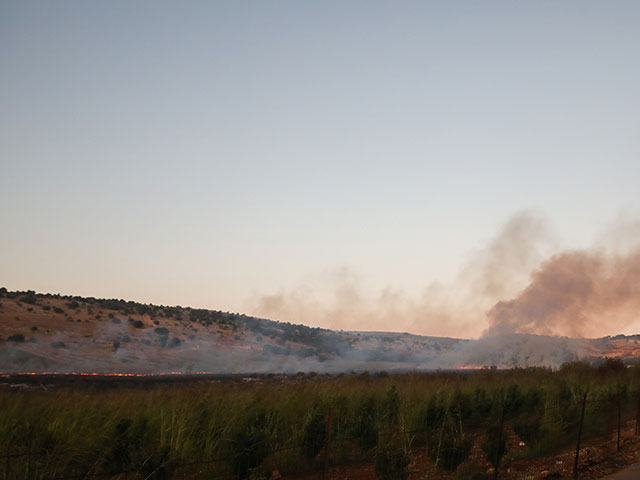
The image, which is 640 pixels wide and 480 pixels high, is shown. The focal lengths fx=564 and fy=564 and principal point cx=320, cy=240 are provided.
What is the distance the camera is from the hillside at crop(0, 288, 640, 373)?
146 feet

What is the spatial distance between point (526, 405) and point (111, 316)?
4994cm

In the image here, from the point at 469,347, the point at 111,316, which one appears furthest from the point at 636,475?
the point at 469,347

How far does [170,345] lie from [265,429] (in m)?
46.6

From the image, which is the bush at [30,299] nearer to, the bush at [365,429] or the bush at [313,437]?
the bush at [365,429]

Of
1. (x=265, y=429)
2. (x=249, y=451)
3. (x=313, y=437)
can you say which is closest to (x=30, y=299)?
(x=313, y=437)

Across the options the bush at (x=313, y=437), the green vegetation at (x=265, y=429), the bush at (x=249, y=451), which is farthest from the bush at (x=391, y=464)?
the bush at (x=313, y=437)

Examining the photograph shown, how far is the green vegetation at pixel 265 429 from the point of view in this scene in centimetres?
1019

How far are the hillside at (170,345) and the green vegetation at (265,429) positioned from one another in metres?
30.0

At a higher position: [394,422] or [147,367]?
[394,422]

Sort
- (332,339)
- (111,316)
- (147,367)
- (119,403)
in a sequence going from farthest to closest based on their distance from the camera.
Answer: (332,339)
(111,316)
(147,367)
(119,403)

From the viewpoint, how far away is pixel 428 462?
48.1ft

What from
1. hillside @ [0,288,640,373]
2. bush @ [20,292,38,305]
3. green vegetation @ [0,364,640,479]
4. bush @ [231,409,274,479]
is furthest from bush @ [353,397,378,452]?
bush @ [20,292,38,305]

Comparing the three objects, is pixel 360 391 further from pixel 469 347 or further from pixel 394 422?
pixel 469 347

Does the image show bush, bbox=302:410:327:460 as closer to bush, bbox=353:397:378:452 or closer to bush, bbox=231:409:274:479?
bush, bbox=353:397:378:452
